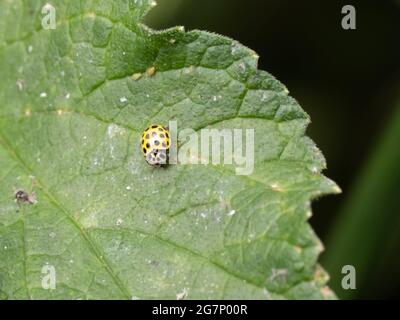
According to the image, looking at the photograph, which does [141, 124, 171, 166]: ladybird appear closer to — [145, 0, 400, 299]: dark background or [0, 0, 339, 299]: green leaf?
[0, 0, 339, 299]: green leaf

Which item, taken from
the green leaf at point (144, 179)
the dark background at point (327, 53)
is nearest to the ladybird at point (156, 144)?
the green leaf at point (144, 179)

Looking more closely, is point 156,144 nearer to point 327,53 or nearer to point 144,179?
point 144,179

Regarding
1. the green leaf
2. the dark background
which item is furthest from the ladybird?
the dark background

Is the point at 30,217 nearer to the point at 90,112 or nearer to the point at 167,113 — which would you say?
the point at 90,112

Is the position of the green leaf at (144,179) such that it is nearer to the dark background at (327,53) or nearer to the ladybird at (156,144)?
the ladybird at (156,144)

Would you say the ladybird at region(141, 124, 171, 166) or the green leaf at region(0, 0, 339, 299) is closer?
the green leaf at region(0, 0, 339, 299)

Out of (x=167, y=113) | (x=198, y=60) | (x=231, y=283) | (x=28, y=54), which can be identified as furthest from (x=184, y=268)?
(x=28, y=54)
